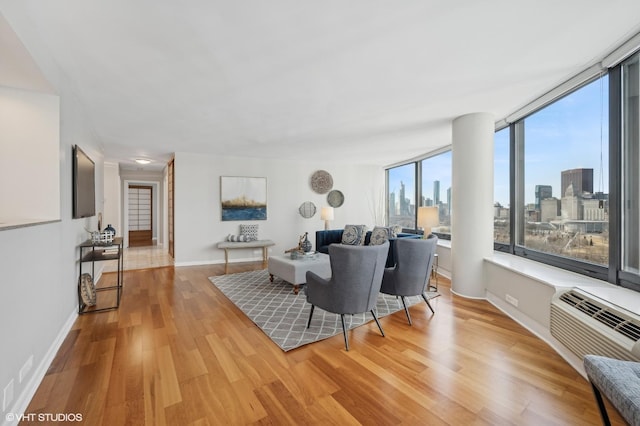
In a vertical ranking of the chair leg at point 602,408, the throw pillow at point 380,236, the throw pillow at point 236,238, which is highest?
the throw pillow at point 380,236

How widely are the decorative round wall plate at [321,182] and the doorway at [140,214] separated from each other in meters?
6.18

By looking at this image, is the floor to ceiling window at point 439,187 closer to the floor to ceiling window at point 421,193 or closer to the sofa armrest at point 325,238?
the floor to ceiling window at point 421,193

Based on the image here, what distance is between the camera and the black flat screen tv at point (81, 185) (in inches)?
114

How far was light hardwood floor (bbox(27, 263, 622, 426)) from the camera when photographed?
5.57ft

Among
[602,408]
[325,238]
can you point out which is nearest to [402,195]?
[325,238]

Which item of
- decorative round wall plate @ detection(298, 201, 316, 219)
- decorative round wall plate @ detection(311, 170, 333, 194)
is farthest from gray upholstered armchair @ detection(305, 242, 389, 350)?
decorative round wall plate @ detection(311, 170, 333, 194)

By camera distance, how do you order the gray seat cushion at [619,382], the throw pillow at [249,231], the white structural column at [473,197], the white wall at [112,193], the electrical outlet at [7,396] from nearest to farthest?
the gray seat cushion at [619,382] → the electrical outlet at [7,396] → the white structural column at [473,197] → the throw pillow at [249,231] → the white wall at [112,193]

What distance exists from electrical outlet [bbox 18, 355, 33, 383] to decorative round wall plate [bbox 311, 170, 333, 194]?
5.97 meters

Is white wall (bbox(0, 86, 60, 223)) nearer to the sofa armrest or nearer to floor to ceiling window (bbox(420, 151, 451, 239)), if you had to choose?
the sofa armrest

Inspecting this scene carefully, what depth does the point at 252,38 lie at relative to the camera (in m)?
2.01

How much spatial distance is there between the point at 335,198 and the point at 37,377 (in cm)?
638

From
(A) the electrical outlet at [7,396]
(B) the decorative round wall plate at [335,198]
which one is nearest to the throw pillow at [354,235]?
(B) the decorative round wall plate at [335,198]

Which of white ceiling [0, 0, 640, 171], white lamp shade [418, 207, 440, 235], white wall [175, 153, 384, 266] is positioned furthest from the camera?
white wall [175, 153, 384, 266]

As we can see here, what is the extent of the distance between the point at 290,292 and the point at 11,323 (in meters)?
2.90
